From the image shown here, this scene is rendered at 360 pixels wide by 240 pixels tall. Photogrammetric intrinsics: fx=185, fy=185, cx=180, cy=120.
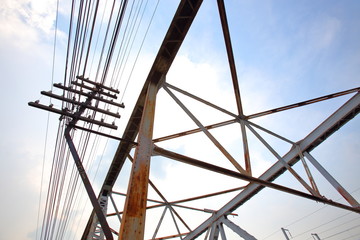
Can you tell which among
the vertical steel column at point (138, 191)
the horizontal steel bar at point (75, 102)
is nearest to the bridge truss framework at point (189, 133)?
the vertical steel column at point (138, 191)

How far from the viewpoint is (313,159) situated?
6020 millimetres

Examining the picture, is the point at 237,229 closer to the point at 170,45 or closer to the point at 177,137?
the point at 177,137

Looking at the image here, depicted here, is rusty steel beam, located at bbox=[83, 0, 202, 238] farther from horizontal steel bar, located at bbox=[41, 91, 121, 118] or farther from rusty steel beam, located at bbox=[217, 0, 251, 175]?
horizontal steel bar, located at bbox=[41, 91, 121, 118]

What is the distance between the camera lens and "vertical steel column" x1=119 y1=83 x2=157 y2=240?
8.32 ft

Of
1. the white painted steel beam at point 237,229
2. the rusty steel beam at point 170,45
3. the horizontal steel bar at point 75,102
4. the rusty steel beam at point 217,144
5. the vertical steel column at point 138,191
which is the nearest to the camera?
the vertical steel column at point 138,191

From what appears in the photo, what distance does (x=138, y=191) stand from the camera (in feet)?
9.42

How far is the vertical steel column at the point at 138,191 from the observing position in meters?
2.54

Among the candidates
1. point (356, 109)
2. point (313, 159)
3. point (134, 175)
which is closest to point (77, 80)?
point (134, 175)

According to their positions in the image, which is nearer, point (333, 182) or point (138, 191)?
point (138, 191)

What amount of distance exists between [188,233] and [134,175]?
27.2 ft

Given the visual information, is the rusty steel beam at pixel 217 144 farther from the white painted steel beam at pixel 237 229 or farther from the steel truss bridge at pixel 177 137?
the white painted steel beam at pixel 237 229

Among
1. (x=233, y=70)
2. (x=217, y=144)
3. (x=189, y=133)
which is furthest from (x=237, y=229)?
(x=233, y=70)

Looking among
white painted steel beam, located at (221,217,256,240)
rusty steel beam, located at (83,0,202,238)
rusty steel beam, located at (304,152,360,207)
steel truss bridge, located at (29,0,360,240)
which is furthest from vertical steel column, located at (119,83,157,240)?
white painted steel beam, located at (221,217,256,240)

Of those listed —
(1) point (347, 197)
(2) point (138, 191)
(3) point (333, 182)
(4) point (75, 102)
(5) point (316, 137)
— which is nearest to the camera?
(2) point (138, 191)
